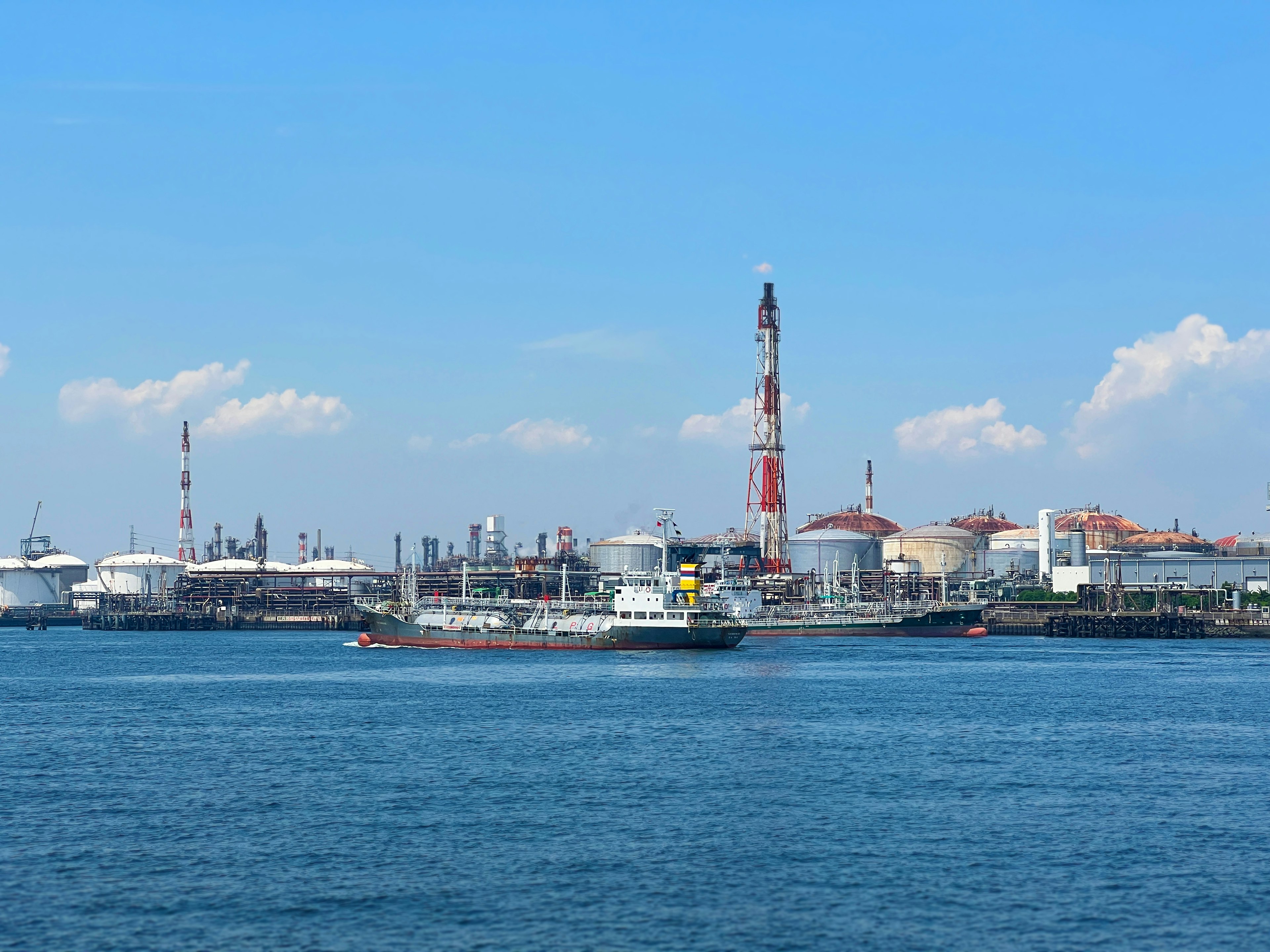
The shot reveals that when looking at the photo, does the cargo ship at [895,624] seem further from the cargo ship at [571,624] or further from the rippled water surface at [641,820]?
the rippled water surface at [641,820]

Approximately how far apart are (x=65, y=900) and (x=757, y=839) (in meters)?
17.3

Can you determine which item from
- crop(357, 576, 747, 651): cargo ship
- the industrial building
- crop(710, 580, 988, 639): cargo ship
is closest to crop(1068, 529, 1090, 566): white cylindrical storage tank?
the industrial building

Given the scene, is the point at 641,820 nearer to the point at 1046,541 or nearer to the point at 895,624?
the point at 895,624

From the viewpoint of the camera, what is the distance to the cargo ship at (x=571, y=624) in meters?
105

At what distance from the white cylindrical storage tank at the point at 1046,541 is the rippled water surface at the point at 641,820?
393ft

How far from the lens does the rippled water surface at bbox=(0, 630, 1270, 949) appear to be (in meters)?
27.5

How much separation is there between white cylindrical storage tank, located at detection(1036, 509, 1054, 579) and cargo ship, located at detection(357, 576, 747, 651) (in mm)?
86263

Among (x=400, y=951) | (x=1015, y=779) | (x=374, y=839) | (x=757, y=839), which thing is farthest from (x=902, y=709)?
(x=400, y=951)

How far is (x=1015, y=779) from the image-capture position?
143 ft

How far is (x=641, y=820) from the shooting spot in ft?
122

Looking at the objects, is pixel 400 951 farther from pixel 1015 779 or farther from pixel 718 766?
pixel 1015 779

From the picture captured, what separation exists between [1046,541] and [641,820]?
557 feet

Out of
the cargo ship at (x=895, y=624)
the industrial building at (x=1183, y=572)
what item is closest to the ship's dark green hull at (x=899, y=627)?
the cargo ship at (x=895, y=624)

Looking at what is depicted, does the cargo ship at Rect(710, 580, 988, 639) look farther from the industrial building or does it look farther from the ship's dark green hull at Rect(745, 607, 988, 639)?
the industrial building
